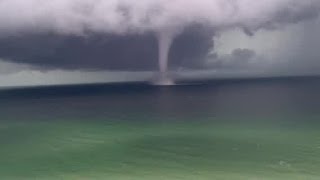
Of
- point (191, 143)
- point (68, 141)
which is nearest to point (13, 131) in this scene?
point (68, 141)

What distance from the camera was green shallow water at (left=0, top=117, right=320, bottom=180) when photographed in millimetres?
36406

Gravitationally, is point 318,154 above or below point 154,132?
below

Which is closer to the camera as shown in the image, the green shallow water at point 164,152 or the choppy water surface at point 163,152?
the green shallow water at point 164,152

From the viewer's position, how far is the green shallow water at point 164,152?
36.4m

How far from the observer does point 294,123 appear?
3063 inches

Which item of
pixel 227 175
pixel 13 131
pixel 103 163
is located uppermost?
pixel 13 131

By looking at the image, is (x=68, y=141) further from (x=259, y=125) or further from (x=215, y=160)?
(x=259, y=125)

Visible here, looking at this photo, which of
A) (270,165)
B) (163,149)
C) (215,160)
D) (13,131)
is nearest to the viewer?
(270,165)

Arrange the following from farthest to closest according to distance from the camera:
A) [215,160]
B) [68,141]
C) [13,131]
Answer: [13,131]
[68,141]
[215,160]

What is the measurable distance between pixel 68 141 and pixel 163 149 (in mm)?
13284

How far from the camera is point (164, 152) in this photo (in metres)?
47.2

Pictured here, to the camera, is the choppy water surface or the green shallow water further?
the choppy water surface

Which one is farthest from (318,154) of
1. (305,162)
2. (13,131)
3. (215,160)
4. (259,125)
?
(13,131)

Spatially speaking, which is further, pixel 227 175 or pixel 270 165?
pixel 270 165
